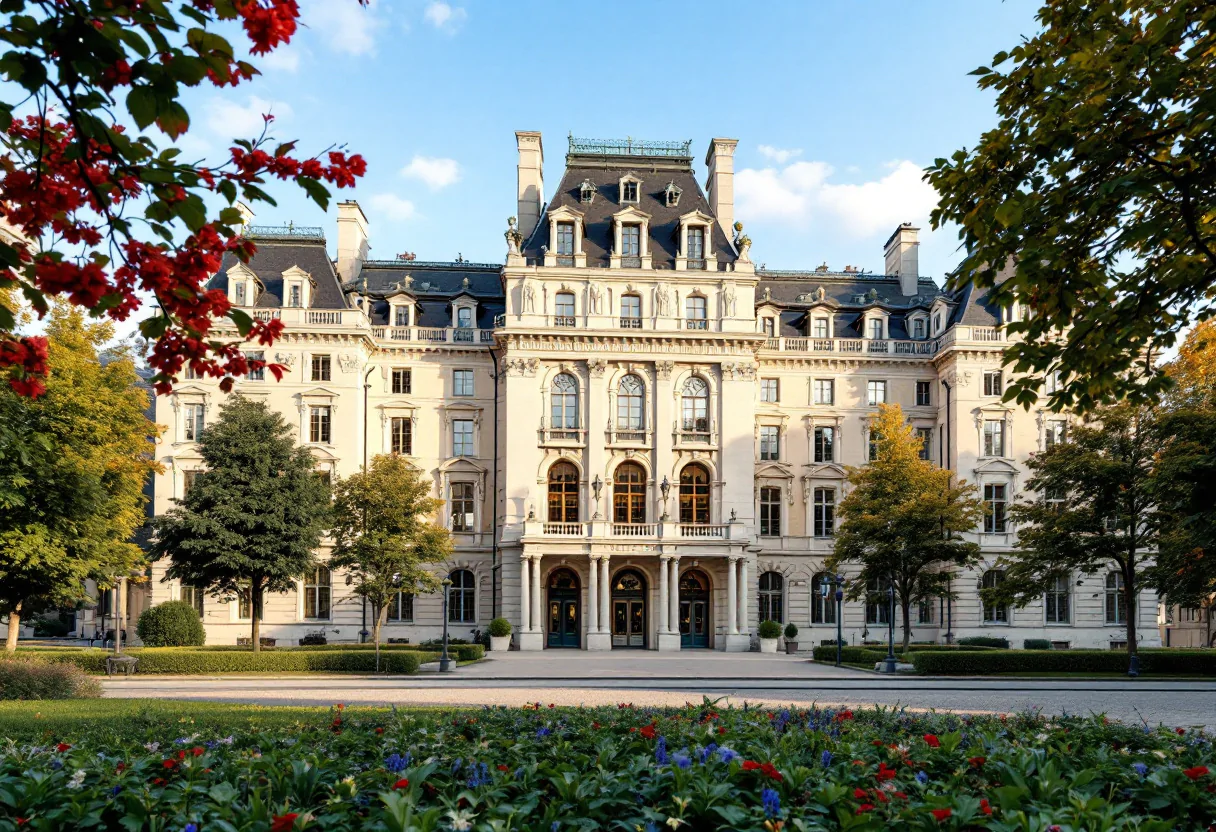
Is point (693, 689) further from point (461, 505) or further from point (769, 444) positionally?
point (769, 444)

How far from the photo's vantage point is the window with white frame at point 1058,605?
2152 inches

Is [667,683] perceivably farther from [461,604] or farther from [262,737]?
[461,604]

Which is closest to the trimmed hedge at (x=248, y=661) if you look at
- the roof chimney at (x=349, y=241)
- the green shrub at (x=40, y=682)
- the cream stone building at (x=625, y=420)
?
the green shrub at (x=40, y=682)

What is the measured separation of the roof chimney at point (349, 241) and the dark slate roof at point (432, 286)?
627mm

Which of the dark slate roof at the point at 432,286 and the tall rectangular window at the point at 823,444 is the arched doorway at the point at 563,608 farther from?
the tall rectangular window at the point at 823,444

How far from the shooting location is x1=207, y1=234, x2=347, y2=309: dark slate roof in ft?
177

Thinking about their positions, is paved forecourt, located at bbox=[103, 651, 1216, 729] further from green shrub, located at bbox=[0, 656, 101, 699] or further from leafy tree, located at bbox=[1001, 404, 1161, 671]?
leafy tree, located at bbox=[1001, 404, 1161, 671]

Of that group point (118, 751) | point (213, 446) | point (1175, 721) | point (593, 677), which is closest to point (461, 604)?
point (213, 446)

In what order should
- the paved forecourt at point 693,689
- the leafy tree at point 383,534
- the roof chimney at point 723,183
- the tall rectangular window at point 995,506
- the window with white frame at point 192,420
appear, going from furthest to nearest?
the roof chimney at point 723,183, the tall rectangular window at point 995,506, the window with white frame at point 192,420, the leafy tree at point 383,534, the paved forecourt at point 693,689

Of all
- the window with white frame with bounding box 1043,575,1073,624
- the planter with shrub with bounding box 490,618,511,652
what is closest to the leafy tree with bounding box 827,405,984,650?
the window with white frame with bounding box 1043,575,1073,624

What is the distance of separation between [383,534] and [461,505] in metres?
12.4

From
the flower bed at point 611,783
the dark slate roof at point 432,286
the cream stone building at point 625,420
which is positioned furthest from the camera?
the dark slate roof at point 432,286

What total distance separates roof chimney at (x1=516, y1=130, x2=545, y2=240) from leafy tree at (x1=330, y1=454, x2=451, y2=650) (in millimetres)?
Result: 19442

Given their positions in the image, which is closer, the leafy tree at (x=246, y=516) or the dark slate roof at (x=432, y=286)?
the leafy tree at (x=246, y=516)
